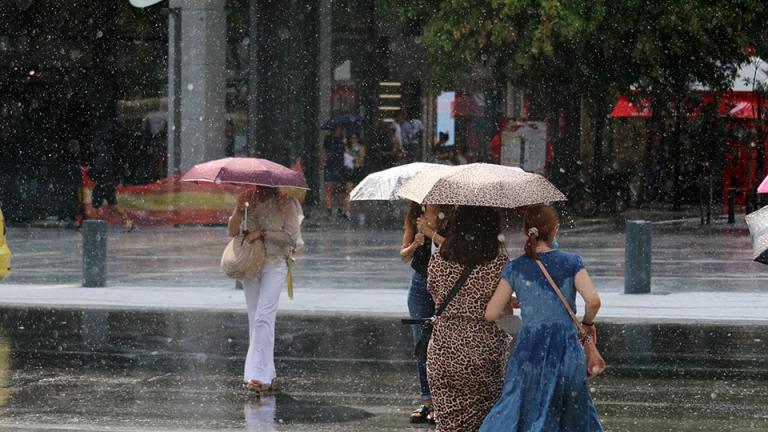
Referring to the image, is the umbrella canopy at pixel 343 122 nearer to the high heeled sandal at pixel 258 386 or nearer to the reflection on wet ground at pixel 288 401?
Answer: the reflection on wet ground at pixel 288 401

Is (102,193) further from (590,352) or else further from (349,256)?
(590,352)

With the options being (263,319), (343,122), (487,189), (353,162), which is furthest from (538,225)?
(343,122)

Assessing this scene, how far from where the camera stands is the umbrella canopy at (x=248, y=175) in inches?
407

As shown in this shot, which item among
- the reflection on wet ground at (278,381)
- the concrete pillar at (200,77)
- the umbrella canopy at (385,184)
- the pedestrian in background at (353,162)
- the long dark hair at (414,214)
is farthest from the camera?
the pedestrian in background at (353,162)

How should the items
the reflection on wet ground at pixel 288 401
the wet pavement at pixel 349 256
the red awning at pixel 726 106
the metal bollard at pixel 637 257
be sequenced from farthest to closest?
the red awning at pixel 726 106 < the wet pavement at pixel 349 256 < the metal bollard at pixel 637 257 < the reflection on wet ground at pixel 288 401

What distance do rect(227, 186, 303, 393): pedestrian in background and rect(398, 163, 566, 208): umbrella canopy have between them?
3484mm

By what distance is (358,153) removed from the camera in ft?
115

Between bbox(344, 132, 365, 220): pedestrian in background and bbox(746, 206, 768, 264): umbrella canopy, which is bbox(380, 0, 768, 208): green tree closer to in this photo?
bbox(344, 132, 365, 220): pedestrian in background

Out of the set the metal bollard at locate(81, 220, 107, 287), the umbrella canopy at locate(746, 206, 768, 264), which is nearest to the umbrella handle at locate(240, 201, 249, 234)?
the umbrella canopy at locate(746, 206, 768, 264)

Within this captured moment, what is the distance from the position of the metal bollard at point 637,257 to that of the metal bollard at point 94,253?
632 centimetres

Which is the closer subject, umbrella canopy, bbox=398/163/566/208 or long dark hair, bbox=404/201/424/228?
umbrella canopy, bbox=398/163/566/208

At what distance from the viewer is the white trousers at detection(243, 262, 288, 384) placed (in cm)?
1054

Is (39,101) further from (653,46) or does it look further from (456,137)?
(653,46)

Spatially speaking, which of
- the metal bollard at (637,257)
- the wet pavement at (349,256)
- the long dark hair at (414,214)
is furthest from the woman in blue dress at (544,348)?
the wet pavement at (349,256)
